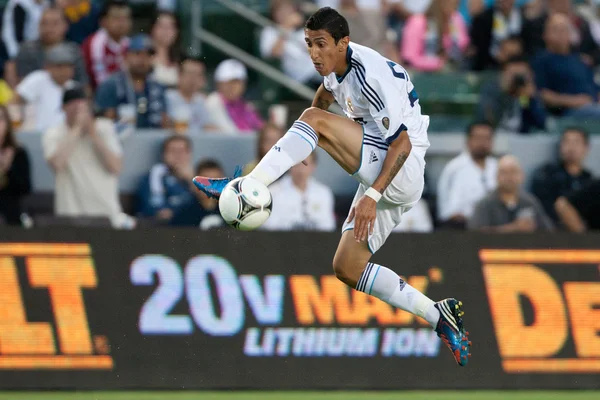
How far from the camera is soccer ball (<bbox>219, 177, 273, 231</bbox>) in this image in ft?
23.8

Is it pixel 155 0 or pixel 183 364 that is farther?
pixel 155 0

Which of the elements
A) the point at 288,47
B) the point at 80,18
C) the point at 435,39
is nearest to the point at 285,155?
the point at 288,47

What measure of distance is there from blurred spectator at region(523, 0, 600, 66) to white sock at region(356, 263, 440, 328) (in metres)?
6.54

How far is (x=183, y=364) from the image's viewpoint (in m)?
10.3

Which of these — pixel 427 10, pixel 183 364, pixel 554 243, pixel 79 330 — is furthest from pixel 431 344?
pixel 427 10

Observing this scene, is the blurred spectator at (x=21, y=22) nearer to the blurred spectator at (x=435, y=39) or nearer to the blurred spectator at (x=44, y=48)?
the blurred spectator at (x=44, y=48)

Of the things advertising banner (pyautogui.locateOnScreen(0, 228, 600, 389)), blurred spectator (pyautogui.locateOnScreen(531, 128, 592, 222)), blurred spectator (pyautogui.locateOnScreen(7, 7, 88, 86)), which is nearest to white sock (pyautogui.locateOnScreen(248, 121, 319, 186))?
advertising banner (pyautogui.locateOnScreen(0, 228, 600, 389))

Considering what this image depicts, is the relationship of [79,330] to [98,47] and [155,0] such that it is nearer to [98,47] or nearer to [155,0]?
[98,47]

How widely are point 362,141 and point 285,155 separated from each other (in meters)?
0.61

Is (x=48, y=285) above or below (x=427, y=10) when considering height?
below

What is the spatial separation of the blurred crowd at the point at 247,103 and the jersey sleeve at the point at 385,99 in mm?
3919

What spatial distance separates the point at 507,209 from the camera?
11.8 m

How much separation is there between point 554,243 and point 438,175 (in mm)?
1982

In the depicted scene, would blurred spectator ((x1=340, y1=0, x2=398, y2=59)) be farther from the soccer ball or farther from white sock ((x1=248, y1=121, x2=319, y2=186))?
the soccer ball
